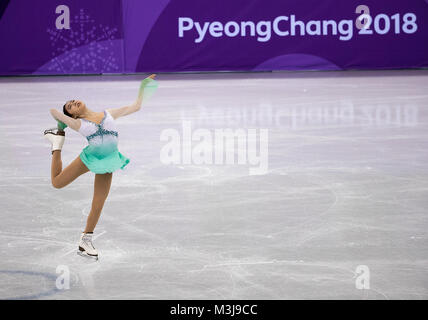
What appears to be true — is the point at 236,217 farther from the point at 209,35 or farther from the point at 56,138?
the point at 209,35

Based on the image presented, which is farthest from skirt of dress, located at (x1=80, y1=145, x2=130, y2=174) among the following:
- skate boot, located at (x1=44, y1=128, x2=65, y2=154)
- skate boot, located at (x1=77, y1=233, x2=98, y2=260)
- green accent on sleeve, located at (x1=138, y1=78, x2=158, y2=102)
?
skate boot, located at (x1=77, y1=233, x2=98, y2=260)

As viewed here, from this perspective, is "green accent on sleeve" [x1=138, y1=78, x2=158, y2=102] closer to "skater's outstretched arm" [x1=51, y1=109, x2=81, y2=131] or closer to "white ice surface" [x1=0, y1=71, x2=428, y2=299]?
"skater's outstretched arm" [x1=51, y1=109, x2=81, y2=131]

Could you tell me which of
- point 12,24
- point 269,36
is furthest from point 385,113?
point 12,24

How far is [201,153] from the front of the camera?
23.7 feet

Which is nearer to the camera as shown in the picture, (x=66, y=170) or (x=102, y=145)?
(x=102, y=145)

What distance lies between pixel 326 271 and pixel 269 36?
15237 millimetres

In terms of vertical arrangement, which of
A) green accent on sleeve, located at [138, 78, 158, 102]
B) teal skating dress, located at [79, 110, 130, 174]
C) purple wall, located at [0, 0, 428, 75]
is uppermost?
purple wall, located at [0, 0, 428, 75]

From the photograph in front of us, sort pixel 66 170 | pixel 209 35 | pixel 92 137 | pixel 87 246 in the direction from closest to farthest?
pixel 92 137
pixel 66 170
pixel 87 246
pixel 209 35

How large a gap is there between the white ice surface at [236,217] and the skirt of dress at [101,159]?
0.58m

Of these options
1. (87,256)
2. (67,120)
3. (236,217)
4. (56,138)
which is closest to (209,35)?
(236,217)

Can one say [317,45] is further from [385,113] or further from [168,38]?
[385,113]

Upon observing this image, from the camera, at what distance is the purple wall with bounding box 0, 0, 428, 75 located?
18.1m

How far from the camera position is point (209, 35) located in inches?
733

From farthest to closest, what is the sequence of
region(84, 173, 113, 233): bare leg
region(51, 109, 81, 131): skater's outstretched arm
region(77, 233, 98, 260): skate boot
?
region(77, 233, 98, 260): skate boot < region(84, 173, 113, 233): bare leg < region(51, 109, 81, 131): skater's outstretched arm
